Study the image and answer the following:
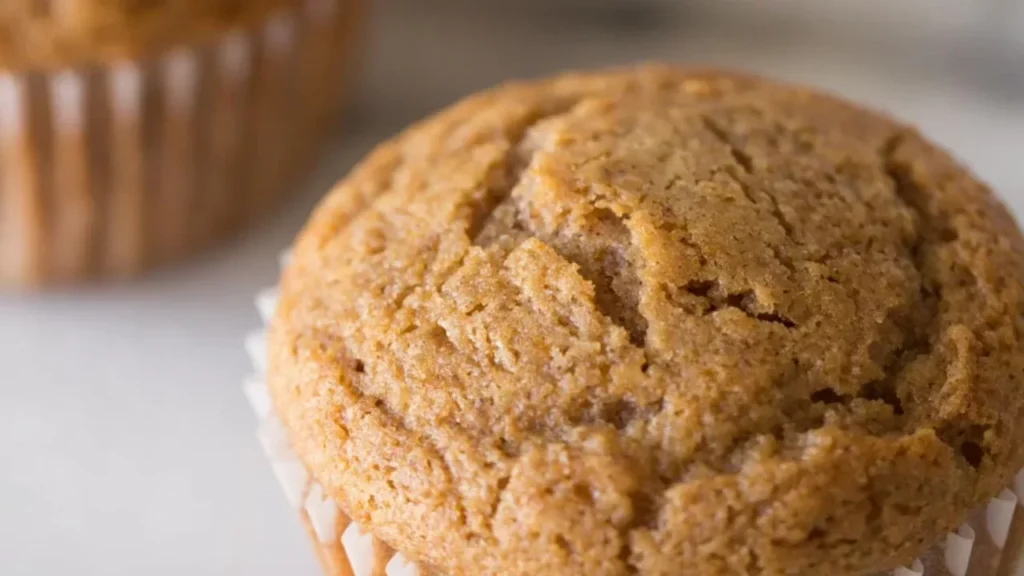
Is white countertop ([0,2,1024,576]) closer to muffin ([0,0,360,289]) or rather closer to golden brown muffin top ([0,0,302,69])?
muffin ([0,0,360,289])

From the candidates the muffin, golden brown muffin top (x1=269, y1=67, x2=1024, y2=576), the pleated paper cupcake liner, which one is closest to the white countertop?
the muffin

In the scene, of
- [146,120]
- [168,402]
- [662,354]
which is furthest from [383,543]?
[146,120]

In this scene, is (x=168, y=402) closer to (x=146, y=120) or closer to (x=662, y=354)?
(x=146, y=120)

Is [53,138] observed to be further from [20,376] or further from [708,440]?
[708,440]

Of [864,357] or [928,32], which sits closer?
[864,357]

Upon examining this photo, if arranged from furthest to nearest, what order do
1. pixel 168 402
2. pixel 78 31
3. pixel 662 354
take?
pixel 168 402
pixel 78 31
pixel 662 354

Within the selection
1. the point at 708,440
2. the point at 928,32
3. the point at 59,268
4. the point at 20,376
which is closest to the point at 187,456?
the point at 20,376

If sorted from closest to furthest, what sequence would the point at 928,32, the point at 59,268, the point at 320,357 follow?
the point at 320,357 → the point at 59,268 → the point at 928,32

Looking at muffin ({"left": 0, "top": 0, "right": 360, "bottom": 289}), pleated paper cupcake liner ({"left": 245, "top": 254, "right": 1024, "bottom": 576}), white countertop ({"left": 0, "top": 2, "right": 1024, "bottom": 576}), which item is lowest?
pleated paper cupcake liner ({"left": 245, "top": 254, "right": 1024, "bottom": 576})
